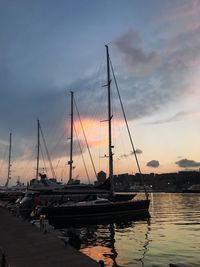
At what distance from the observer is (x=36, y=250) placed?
1980 cm

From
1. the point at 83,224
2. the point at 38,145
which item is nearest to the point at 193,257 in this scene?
the point at 83,224

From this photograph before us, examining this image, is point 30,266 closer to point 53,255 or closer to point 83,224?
point 53,255

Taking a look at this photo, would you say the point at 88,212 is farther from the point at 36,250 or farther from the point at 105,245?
the point at 36,250

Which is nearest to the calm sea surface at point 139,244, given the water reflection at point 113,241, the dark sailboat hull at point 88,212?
the water reflection at point 113,241

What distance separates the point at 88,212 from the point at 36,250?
26974mm

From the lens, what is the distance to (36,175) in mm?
90500

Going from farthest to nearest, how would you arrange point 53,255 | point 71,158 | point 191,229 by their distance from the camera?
point 71,158 → point 191,229 → point 53,255

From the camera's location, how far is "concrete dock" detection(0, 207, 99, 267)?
16.8 m

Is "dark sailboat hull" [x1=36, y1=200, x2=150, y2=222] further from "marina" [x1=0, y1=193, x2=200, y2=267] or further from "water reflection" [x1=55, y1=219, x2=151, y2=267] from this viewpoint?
"marina" [x1=0, y1=193, x2=200, y2=267]

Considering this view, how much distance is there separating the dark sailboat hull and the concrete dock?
16984 mm

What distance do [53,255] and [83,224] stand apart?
87.9 ft

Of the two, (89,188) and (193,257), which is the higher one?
(89,188)

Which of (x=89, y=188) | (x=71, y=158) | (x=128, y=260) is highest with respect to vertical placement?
(x=71, y=158)

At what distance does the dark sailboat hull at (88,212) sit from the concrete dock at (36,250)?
17.0m
